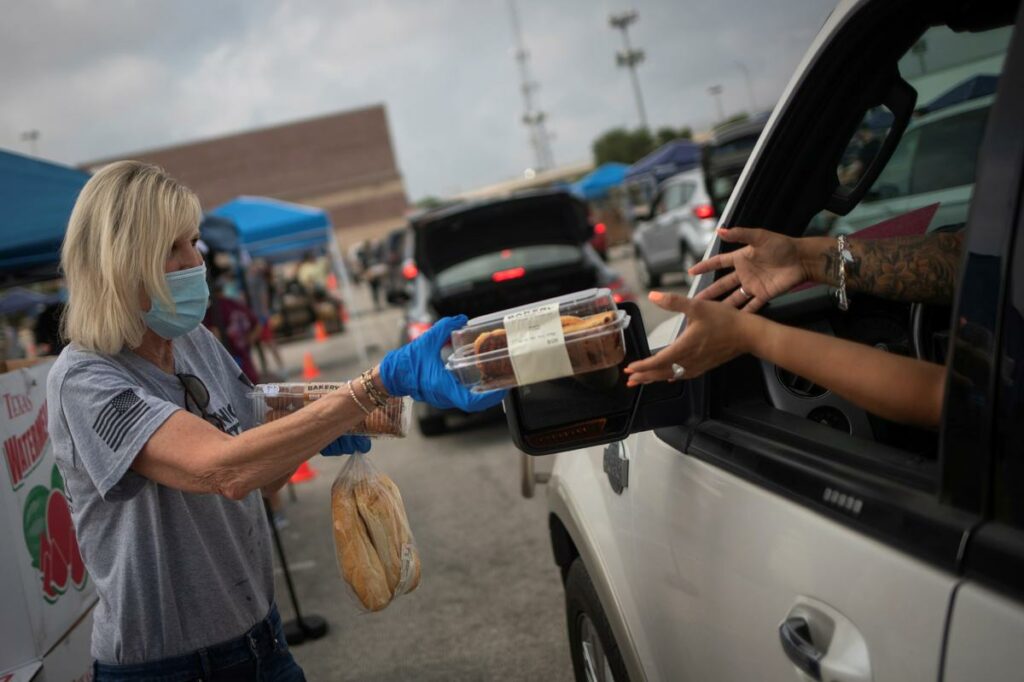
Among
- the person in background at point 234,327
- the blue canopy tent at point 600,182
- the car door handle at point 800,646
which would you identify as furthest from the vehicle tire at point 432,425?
the blue canopy tent at point 600,182

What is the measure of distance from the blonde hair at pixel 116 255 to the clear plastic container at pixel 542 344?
0.76 metres

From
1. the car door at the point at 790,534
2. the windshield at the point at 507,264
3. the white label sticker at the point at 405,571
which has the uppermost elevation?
the windshield at the point at 507,264

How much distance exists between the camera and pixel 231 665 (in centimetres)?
213

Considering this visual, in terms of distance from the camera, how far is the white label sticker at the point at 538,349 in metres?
1.59

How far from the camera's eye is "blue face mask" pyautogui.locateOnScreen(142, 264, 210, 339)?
2.07 m

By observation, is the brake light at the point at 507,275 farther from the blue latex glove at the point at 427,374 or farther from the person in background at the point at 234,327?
the blue latex glove at the point at 427,374

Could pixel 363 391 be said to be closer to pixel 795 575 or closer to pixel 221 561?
pixel 221 561

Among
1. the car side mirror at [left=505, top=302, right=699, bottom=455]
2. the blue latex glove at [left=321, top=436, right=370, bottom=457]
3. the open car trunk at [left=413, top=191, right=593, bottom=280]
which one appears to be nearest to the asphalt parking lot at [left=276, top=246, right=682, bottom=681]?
the blue latex glove at [left=321, top=436, right=370, bottom=457]

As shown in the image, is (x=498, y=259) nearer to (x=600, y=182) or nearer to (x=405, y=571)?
(x=405, y=571)

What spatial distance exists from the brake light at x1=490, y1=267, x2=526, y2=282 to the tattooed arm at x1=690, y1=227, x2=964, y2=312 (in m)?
6.62

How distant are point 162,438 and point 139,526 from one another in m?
0.27

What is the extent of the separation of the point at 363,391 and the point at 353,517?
464 mm

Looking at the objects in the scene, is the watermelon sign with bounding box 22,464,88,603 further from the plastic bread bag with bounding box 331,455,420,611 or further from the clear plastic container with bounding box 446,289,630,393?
the clear plastic container with bounding box 446,289,630,393

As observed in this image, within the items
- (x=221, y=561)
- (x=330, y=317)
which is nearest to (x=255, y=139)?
(x=330, y=317)
